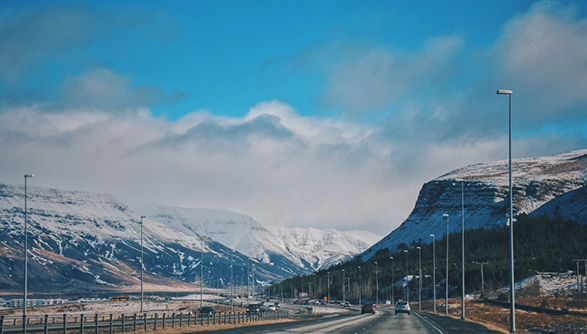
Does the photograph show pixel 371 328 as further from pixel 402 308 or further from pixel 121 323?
pixel 402 308

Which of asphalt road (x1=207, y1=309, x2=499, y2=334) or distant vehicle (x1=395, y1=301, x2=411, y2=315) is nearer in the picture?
asphalt road (x1=207, y1=309, x2=499, y2=334)

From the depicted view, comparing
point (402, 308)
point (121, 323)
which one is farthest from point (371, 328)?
point (402, 308)

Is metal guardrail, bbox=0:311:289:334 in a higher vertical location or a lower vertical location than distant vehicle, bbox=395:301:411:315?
higher

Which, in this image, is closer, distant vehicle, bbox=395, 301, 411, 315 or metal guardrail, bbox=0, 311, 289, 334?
metal guardrail, bbox=0, 311, 289, 334

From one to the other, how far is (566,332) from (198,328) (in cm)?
2919

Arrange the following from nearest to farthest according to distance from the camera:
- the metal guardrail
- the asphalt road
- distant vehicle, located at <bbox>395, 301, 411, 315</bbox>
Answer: the metal guardrail < the asphalt road < distant vehicle, located at <bbox>395, 301, 411, 315</bbox>

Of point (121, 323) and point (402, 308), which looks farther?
point (402, 308)

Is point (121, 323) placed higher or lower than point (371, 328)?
higher

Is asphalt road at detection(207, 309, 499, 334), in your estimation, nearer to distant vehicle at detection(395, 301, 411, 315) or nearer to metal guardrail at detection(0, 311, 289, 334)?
metal guardrail at detection(0, 311, 289, 334)

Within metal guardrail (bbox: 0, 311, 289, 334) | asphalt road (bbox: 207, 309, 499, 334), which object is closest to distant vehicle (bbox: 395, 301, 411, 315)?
metal guardrail (bbox: 0, 311, 289, 334)

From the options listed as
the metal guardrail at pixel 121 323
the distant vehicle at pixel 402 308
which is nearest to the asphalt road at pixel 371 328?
the metal guardrail at pixel 121 323

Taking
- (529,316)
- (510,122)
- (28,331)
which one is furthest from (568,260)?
(28,331)

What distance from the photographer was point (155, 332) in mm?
49250

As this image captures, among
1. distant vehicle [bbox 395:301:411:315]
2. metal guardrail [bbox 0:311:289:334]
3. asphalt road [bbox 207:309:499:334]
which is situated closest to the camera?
metal guardrail [bbox 0:311:289:334]
